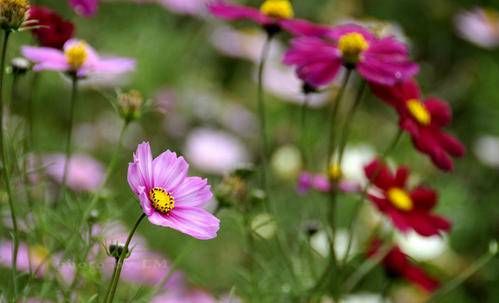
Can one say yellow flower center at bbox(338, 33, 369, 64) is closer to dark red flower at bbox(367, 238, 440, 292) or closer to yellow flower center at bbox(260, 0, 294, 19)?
yellow flower center at bbox(260, 0, 294, 19)

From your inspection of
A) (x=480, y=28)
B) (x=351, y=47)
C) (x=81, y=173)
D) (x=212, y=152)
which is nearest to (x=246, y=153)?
(x=212, y=152)

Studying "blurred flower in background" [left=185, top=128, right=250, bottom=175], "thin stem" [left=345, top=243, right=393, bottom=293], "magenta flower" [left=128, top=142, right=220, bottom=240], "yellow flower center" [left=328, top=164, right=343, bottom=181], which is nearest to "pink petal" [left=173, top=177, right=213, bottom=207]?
"magenta flower" [left=128, top=142, right=220, bottom=240]

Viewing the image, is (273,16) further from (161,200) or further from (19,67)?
(161,200)

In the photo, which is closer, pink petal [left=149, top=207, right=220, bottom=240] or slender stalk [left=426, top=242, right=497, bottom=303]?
pink petal [left=149, top=207, right=220, bottom=240]

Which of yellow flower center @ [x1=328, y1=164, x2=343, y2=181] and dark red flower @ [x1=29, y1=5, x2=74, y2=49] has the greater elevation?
dark red flower @ [x1=29, y1=5, x2=74, y2=49]

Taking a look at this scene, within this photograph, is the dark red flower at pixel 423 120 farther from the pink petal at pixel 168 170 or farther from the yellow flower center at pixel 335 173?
the pink petal at pixel 168 170

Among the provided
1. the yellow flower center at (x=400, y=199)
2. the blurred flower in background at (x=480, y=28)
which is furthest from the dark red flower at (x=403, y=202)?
the blurred flower in background at (x=480, y=28)

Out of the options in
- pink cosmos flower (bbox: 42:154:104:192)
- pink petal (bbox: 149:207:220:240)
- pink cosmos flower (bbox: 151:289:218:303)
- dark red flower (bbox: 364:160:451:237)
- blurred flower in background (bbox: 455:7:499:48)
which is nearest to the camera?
pink petal (bbox: 149:207:220:240)

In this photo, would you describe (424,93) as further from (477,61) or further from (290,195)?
(290,195)
